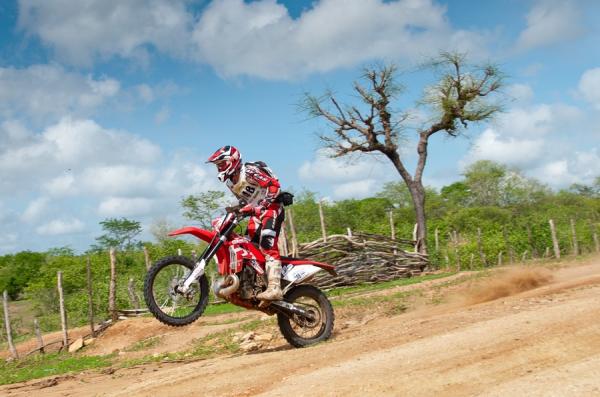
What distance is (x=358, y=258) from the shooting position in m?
22.2

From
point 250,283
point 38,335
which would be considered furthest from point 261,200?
point 38,335

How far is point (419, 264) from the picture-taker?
80.8ft

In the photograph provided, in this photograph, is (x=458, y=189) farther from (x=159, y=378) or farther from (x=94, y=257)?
(x=159, y=378)

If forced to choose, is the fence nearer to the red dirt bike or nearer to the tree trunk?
the tree trunk

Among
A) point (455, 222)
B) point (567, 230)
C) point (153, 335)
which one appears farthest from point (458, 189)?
point (153, 335)

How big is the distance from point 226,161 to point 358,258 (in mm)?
15108

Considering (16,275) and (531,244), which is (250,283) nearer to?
(531,244)

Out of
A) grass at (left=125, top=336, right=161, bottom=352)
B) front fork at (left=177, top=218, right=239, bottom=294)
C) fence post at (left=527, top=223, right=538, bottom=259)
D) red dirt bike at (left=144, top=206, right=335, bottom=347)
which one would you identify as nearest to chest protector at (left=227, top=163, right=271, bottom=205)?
red dirt bike at (left=144, top=206, right=335, bottom=347)

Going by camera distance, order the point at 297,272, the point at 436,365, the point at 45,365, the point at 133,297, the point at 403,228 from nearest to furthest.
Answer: the point at 436,365
the point at 297,272
the point at 45,365
the point at 133,297
the point at 403,228

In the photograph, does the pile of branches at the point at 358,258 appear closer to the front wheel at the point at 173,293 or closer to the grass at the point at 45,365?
the grass at the point at 45,365

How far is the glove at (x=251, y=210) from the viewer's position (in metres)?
7.55

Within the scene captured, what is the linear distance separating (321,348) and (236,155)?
260 cm

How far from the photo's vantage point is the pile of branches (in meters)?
21.6

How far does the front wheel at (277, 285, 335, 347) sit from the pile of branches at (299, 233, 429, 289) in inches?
485
